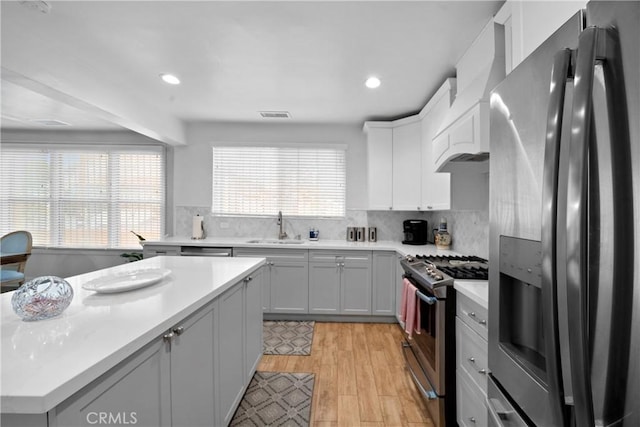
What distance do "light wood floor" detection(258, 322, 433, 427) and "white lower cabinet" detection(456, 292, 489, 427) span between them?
0.40 metres

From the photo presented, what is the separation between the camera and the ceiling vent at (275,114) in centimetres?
374

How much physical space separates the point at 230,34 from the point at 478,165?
2.16 meters

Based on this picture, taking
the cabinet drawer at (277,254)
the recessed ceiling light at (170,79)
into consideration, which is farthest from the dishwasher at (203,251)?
the recessed ceiling light at (170,79)

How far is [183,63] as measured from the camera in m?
2.52

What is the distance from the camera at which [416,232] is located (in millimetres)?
3744

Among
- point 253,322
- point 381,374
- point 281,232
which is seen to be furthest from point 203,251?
point 381,374

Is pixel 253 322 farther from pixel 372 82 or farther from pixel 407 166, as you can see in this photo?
pixel 407 166

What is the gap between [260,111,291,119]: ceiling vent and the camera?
3.74 meters

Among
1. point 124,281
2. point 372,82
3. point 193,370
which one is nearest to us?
point 193,370

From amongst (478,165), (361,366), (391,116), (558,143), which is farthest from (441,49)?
(361,366)

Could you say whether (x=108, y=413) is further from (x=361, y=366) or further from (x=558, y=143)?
(x=361, y=366)

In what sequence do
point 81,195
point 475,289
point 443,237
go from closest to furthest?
point 475,289, point 443,237, point 81,195

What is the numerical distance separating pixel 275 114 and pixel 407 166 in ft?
5.92

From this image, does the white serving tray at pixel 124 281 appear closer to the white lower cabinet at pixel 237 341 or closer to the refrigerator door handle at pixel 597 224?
the white lower cabinet at pixel 237 341
